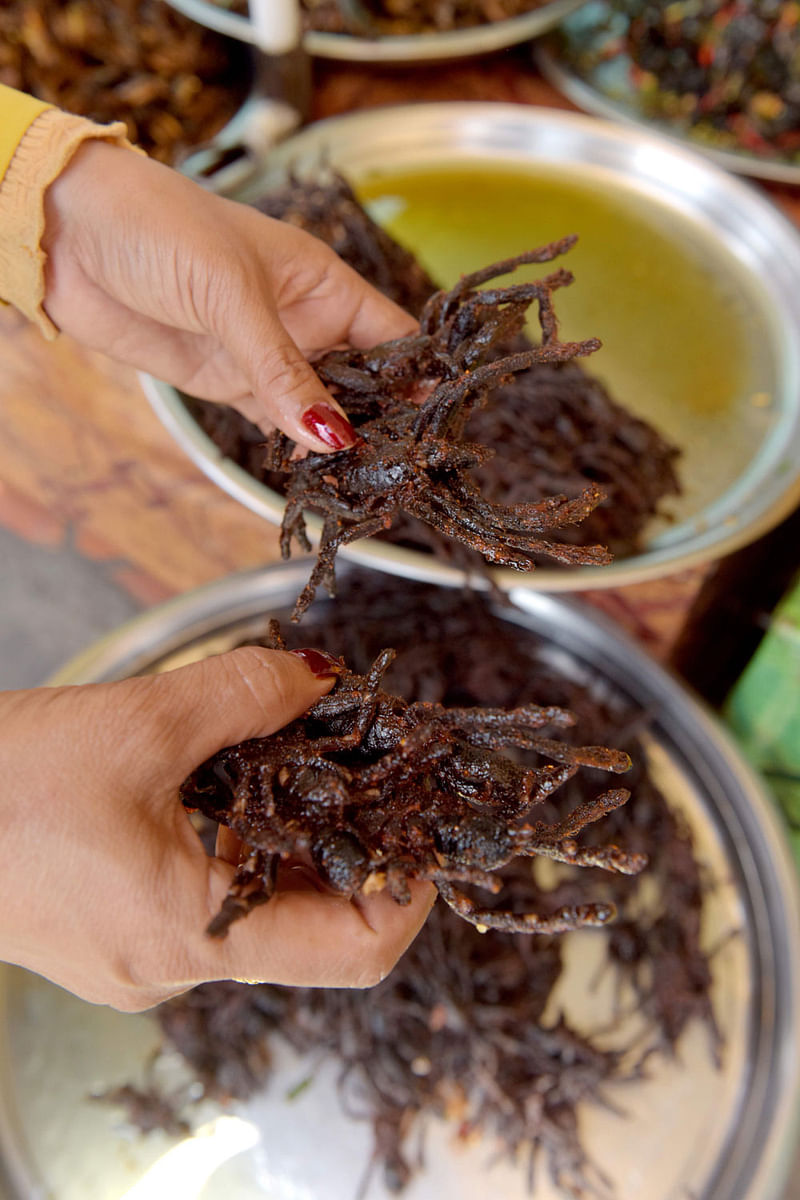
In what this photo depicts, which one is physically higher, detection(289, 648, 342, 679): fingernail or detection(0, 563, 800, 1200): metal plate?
detection(289, 648, 342, 679): fingernail

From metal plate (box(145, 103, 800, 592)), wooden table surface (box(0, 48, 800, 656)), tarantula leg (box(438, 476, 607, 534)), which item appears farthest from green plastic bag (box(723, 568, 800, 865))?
tarantula leg (box(438, 476, 607, 534))

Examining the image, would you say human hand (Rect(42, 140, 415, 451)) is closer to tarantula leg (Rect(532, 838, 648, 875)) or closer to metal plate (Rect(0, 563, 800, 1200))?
tarantula leg (Rect(532, 838, 648, 875))

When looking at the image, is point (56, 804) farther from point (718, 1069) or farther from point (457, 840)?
point (718, 1069)

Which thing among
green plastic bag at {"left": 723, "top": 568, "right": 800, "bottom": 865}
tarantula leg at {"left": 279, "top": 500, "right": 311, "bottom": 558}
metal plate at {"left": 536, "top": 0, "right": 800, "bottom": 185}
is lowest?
green plastic bag at {"left": 723, "top": 568, "right": 800, "bottom": 865}

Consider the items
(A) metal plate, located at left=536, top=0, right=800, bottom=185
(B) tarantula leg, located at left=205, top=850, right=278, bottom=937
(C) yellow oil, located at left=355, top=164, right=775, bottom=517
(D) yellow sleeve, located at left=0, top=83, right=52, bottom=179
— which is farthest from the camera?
(A) metal plate, located at left=536, top=0, right=800, bottom=185

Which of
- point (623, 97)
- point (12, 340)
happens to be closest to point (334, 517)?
point (12, 340)

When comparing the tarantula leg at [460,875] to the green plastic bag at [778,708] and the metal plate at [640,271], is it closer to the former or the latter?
the metal plate at [640,271]
